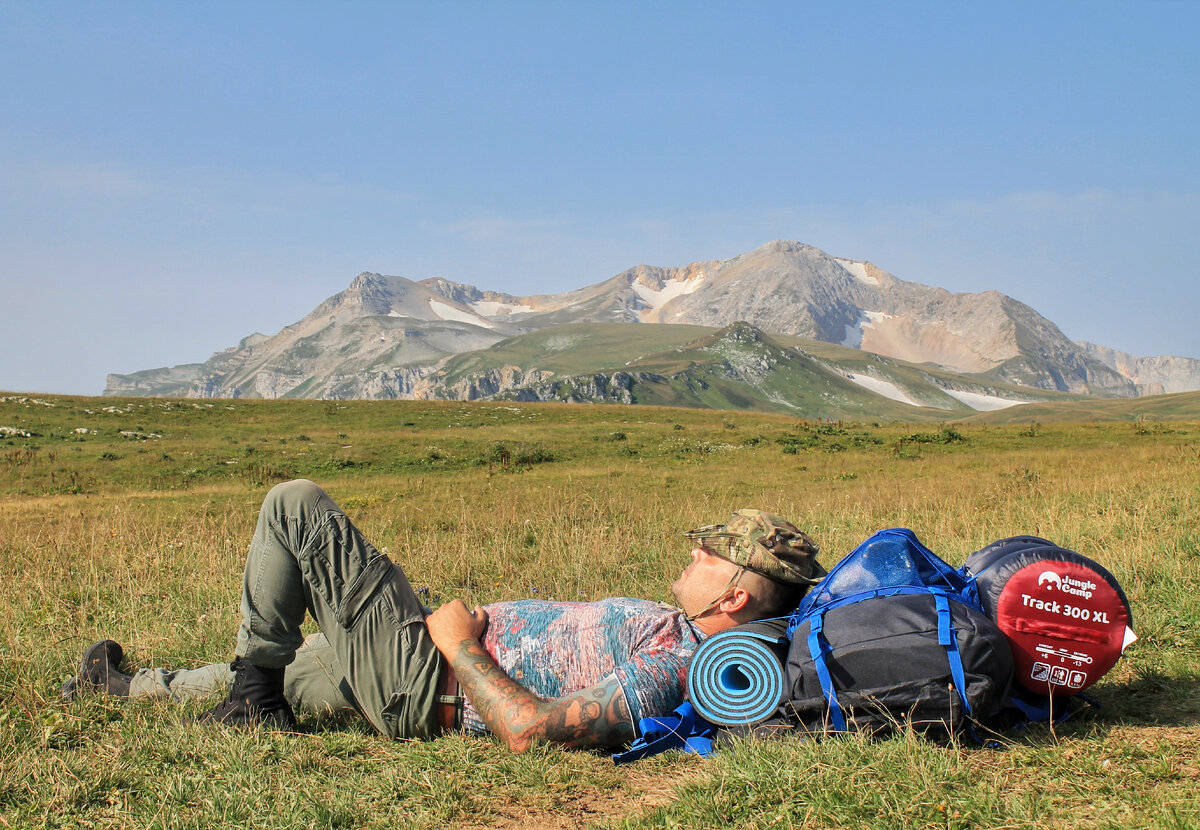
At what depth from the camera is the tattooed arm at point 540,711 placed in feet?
12.0

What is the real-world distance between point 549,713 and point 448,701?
654 millimetres

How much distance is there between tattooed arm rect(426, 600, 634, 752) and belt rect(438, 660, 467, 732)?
263mm

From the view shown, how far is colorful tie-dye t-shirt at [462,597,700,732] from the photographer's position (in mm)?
3902

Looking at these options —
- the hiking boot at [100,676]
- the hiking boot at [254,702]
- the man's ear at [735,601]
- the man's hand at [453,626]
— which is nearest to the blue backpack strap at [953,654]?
the man's ear at [735,601]

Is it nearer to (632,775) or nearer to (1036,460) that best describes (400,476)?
(1036,460)

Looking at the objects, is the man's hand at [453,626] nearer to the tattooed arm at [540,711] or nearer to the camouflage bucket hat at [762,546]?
the tattooed arm at [540,711]

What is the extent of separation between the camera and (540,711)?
3654 mm

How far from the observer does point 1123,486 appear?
502 inches

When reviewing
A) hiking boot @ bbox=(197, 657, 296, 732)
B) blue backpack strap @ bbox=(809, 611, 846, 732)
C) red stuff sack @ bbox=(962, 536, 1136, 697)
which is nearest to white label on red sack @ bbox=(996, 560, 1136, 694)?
red stuff sack @ bbox=(962, 536, 1136, 697)

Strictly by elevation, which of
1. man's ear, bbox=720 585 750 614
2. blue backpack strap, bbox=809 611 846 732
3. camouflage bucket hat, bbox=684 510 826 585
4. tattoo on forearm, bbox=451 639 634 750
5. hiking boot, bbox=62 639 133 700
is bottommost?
hiking boot, bbox=62 639 133 700

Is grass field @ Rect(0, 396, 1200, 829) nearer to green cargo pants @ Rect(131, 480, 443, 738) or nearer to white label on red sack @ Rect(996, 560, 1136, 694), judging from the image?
green cargo pants @ Rect(131, 480, 443, 738)

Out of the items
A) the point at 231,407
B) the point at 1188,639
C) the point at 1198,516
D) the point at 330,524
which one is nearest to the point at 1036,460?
the point at 1198,516

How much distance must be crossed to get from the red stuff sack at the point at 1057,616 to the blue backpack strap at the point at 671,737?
1490mm

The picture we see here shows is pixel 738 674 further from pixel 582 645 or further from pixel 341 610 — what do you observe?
pixel 341 610
